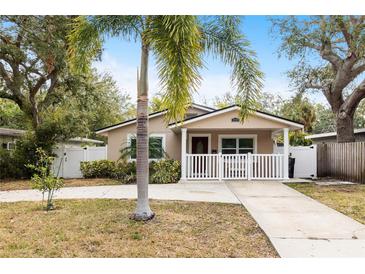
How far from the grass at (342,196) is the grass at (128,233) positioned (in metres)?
2.36

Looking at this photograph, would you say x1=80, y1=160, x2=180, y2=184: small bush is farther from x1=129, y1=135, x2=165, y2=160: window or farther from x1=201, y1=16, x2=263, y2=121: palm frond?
x1=201, y1=16, x2=263, y2=121: palm frond

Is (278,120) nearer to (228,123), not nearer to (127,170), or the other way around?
(228,123)

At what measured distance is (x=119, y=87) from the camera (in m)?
32.5

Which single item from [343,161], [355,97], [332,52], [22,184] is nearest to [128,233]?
[22,184]

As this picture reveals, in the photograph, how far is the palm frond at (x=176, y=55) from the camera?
16.9 feet

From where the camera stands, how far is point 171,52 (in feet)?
17.8

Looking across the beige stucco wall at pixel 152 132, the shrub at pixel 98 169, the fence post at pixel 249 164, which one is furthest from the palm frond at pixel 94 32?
the beige stucco wall at pixel 152 132

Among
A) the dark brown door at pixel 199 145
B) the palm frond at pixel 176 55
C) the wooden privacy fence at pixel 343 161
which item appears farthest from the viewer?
the dark brown door at pixel 199 145

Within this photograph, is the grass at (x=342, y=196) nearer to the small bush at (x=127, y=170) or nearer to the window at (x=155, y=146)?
the small bush at (x=127, y=170)

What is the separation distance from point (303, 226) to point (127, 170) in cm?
947

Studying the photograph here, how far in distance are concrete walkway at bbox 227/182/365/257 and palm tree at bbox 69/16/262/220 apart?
2.34m

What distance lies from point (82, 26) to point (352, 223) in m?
6.57
